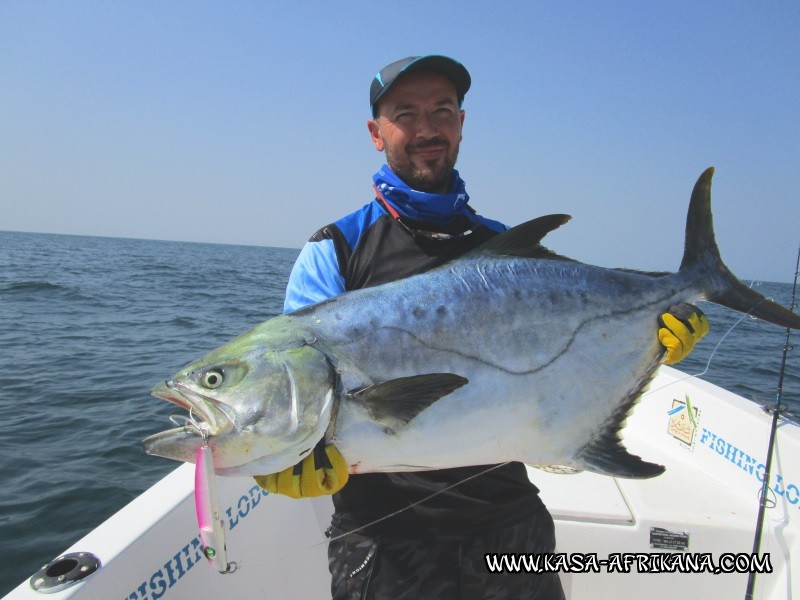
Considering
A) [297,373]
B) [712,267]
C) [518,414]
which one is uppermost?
[712,267]

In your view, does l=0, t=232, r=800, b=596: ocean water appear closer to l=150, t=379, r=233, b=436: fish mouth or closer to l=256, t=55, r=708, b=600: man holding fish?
l=256, t=55, r=708, b=600: man holding fish

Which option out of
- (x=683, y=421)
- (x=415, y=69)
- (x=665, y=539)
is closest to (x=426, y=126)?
(x=415, y=69)

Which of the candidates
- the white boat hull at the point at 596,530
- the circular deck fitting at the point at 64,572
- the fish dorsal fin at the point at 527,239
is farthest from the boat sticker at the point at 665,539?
the circular deck fitting at the point at 64,572

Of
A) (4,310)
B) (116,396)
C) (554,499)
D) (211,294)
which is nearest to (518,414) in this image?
(554,499)

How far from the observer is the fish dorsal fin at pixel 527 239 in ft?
7.25

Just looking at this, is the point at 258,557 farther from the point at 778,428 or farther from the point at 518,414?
the point at 778,428

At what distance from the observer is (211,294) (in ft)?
68.7

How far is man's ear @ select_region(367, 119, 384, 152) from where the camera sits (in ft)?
8.61

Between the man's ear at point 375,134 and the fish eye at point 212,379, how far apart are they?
1.40 m

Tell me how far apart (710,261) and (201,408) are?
2209 millimetres

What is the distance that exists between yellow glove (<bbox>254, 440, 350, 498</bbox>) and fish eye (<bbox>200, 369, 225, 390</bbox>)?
33cm

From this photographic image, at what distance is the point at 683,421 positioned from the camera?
476 centimetres

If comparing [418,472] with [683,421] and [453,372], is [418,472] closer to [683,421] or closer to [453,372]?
[453,372]

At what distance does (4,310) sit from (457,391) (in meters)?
16.0
